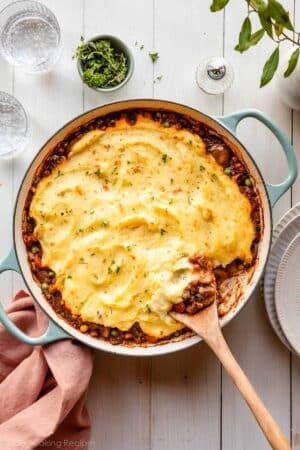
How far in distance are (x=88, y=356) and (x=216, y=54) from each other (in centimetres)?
103

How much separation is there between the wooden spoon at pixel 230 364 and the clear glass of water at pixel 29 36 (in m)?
0.90

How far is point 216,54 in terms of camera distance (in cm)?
223

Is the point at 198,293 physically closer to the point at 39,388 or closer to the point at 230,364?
the point at 230,364

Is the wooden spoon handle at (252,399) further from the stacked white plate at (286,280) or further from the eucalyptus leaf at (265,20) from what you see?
the eucalyptus leaf at (265,20)

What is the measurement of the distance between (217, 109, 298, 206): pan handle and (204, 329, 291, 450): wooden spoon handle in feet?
1.39

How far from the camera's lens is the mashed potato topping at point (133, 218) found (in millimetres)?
1992

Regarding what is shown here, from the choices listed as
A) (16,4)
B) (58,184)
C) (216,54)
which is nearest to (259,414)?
(58,184)

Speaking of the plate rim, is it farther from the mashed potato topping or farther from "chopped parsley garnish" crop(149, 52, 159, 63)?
"chopped parsley garnish" crop(149, 52, 159, 63)

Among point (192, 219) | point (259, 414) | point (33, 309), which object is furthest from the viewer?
point (33, 309)

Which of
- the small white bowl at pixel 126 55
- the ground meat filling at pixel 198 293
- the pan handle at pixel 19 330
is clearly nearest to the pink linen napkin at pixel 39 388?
the pan handle at pixel 19 330

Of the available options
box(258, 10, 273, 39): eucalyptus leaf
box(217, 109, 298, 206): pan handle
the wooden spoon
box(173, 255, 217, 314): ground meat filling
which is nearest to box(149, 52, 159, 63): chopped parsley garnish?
box(217, 109, 298, 206): pan handle

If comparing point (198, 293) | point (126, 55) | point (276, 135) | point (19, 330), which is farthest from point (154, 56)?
point (19, 330)

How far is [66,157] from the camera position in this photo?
2.04 metres

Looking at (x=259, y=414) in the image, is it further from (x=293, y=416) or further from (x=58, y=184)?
(x=58, y=184)
